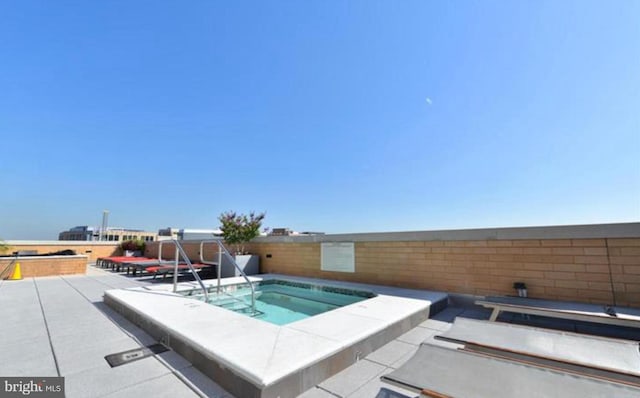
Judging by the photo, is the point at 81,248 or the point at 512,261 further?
the point at 81,248

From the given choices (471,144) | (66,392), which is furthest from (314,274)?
(471,144)

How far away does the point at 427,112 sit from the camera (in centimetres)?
862

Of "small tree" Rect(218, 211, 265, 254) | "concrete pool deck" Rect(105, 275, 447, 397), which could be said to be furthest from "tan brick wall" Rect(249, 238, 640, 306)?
"small tree" Rect(218, 211, 265, 254)

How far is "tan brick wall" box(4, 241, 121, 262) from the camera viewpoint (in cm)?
1264

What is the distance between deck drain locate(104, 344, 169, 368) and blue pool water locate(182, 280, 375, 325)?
2.06 m

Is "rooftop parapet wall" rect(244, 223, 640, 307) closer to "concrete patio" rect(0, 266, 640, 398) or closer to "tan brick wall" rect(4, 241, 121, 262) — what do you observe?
"concrete patio" rect(0, 266, 640, 398)

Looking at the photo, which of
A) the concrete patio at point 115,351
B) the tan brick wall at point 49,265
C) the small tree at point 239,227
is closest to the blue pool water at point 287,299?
the concrete patio at point 115,351

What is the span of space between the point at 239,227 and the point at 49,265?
652cm

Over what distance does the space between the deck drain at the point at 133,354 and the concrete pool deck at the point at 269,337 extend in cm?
10

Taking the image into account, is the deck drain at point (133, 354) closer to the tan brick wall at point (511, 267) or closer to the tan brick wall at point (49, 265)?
the tan brick wall at point (511, 267)

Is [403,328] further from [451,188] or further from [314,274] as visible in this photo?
[451,188]

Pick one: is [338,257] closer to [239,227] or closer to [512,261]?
[239,227]

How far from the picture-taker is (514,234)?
4.54 metres

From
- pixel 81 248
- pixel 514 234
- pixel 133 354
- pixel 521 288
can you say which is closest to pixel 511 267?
pixel 521 288
